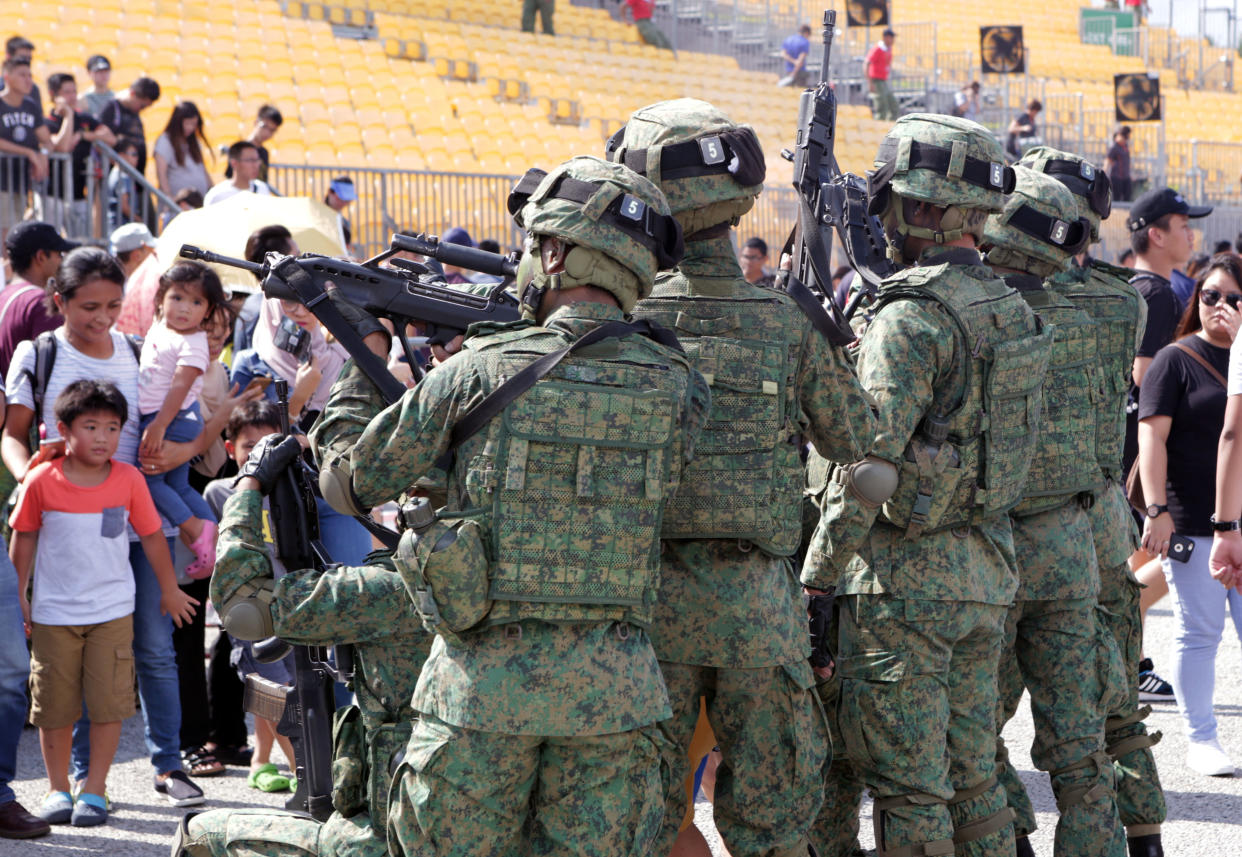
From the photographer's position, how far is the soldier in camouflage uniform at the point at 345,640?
332 centimetres

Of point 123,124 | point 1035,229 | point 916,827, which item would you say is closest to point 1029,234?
point 1035,229

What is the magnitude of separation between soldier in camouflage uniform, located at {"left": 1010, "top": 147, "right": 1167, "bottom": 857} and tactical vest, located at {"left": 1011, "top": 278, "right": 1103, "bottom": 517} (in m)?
0.12

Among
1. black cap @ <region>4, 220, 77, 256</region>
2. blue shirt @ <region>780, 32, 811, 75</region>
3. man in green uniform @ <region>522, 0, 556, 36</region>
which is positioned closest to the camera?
black cap @ <region>4, 220, 77, 256</region>

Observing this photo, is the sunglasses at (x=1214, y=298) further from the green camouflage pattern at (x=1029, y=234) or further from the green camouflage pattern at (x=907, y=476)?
the green camouflage pattern at (x=907, y=476)

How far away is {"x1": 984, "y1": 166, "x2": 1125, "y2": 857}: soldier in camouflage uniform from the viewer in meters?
4.00

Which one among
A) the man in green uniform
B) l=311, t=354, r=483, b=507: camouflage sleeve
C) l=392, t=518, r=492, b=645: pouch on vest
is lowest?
l=392, t=518, r=492, b=645: pouch on vest

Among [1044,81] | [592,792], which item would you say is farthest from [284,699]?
[1044,81]

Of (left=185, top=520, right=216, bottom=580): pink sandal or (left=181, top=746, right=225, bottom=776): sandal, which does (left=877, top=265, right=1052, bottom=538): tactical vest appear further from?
(left=181, top=746, right=225, bottom=776): sandal

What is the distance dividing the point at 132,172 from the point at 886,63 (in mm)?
14415

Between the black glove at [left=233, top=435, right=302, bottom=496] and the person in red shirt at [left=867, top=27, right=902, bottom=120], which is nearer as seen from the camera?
the black glove at [left=233, top=435, right=302, bottom=496]

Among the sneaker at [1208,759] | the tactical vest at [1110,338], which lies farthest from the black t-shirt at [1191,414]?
the tactical vest at [1110,338]

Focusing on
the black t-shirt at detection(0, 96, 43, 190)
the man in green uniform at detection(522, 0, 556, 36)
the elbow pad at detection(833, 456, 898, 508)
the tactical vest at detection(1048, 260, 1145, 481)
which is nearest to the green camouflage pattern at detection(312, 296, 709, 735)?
the elbow pad at detection(833, 456, 898, 508)

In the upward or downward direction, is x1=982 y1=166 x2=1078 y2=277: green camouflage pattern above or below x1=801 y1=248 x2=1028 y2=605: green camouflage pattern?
above

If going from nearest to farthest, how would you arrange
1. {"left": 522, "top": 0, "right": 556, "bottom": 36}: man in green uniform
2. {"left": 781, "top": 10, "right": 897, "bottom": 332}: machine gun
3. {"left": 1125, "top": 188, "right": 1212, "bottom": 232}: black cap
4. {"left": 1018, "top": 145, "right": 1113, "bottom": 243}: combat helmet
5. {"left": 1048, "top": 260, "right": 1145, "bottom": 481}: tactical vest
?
1. {"left": 781, "top": 10, "right": 897, "bottom": 332}: machine gun
2. {"left": 1048, "top": 260, "right": 1145, "bottom": 481}: tactical vest
3. {"left": 1018, "top": 145, "right": 1113, "bottom": 243}: combat helmet
4. {"left": 1125, "top": 188, "right": 1212, "bottom": 232}: black cap
5. {"left": 522, "top": 0, "right": 556, "bottom": 36}: man in green uniform
